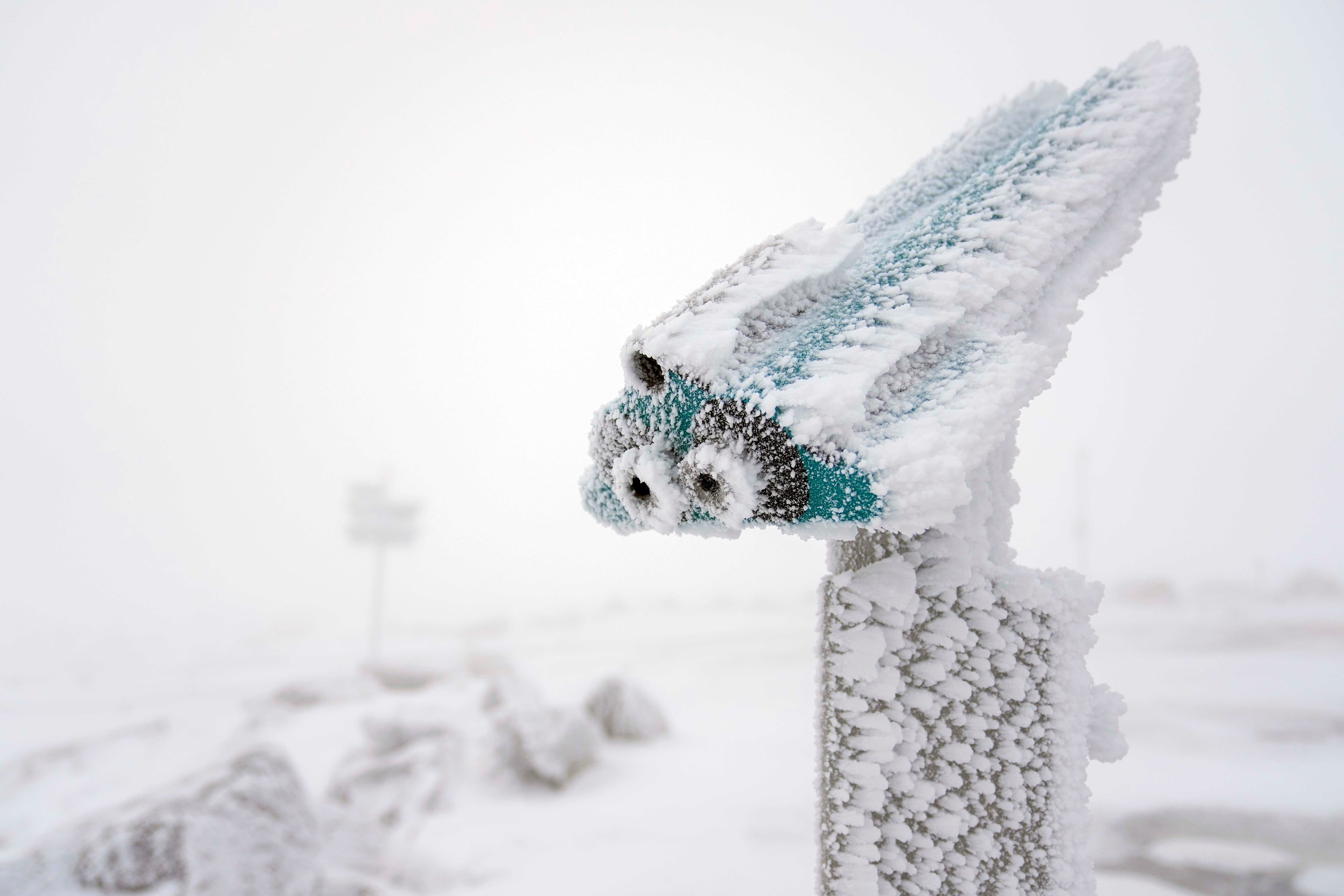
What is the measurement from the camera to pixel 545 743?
2236mm

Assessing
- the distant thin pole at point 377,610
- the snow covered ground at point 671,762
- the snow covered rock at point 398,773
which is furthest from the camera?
the distant thin pole at point 377,610

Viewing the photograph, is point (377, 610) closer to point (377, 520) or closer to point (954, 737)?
point (377, 520)

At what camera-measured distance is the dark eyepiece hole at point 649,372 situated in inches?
20.7

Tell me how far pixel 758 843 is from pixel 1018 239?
1.74 metres

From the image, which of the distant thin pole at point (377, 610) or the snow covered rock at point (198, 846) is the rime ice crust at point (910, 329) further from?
the distant thin pole at point (377, 610)

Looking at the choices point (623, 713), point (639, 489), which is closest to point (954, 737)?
point (639, 489)

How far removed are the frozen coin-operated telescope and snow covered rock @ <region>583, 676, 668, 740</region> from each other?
7.16ft

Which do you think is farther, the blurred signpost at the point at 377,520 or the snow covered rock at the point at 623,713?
the blurred signpost at the point at 377,520

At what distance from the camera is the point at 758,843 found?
5.66 feet

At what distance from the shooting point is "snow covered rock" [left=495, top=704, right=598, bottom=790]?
221 cm

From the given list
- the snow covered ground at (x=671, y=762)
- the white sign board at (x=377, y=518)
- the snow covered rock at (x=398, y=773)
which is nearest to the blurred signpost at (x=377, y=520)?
the white sign board at (x=377, y=518)

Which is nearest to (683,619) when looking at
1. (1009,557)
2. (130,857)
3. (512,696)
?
(512,696)

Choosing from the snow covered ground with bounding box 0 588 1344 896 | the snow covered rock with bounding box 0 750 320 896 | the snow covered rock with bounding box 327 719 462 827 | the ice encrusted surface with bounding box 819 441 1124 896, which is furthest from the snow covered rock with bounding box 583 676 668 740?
the ice encrusted surface with bounding box 819 441 1124 896

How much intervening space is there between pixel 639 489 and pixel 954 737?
37 cm
